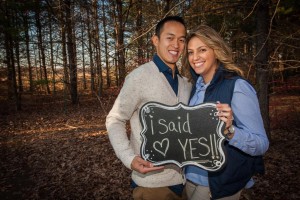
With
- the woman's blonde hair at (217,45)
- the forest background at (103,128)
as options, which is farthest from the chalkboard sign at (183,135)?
the forest background at (103,128)

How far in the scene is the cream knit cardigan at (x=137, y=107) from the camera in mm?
2305

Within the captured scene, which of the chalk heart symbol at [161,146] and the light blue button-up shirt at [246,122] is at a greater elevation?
the light blue button-up shirt at [246,122]

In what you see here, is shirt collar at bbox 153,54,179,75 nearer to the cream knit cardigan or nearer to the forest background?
the cream knit cardigan

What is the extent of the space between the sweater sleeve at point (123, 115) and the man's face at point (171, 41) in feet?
1.42

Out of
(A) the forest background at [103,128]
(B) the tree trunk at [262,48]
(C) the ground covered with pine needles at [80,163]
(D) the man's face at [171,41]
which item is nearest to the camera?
(D) the man's face at [171,41]

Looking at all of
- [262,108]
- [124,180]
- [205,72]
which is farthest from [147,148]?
[262,108]

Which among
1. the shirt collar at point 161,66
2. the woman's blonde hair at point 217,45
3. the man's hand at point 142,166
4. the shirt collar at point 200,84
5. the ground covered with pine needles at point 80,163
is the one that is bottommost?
the ground covered with pine needles at point 80,163

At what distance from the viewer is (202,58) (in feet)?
7.51

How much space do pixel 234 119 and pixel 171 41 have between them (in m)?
0.98

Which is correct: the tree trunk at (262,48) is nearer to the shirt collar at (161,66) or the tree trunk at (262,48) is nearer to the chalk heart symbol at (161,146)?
the shirt collar at (161,66)

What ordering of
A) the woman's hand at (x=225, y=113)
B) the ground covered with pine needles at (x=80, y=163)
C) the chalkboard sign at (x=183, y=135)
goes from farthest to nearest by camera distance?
the ground covered with pine needles at (x=80, y=163) < the chalkboard sign at (x=183, y=135) < the woman's hand at (x=225, y=113)

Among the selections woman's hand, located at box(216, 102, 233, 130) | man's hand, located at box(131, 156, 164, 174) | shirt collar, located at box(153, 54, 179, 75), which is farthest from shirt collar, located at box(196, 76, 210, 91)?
man's hand, located at box(131, 156, 164, 174)

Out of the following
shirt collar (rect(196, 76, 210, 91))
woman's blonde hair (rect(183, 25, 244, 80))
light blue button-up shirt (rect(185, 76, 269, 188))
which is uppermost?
woman's blonde hair (rect(183, 25, 244, 80))

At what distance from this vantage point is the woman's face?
2283 millimetres
